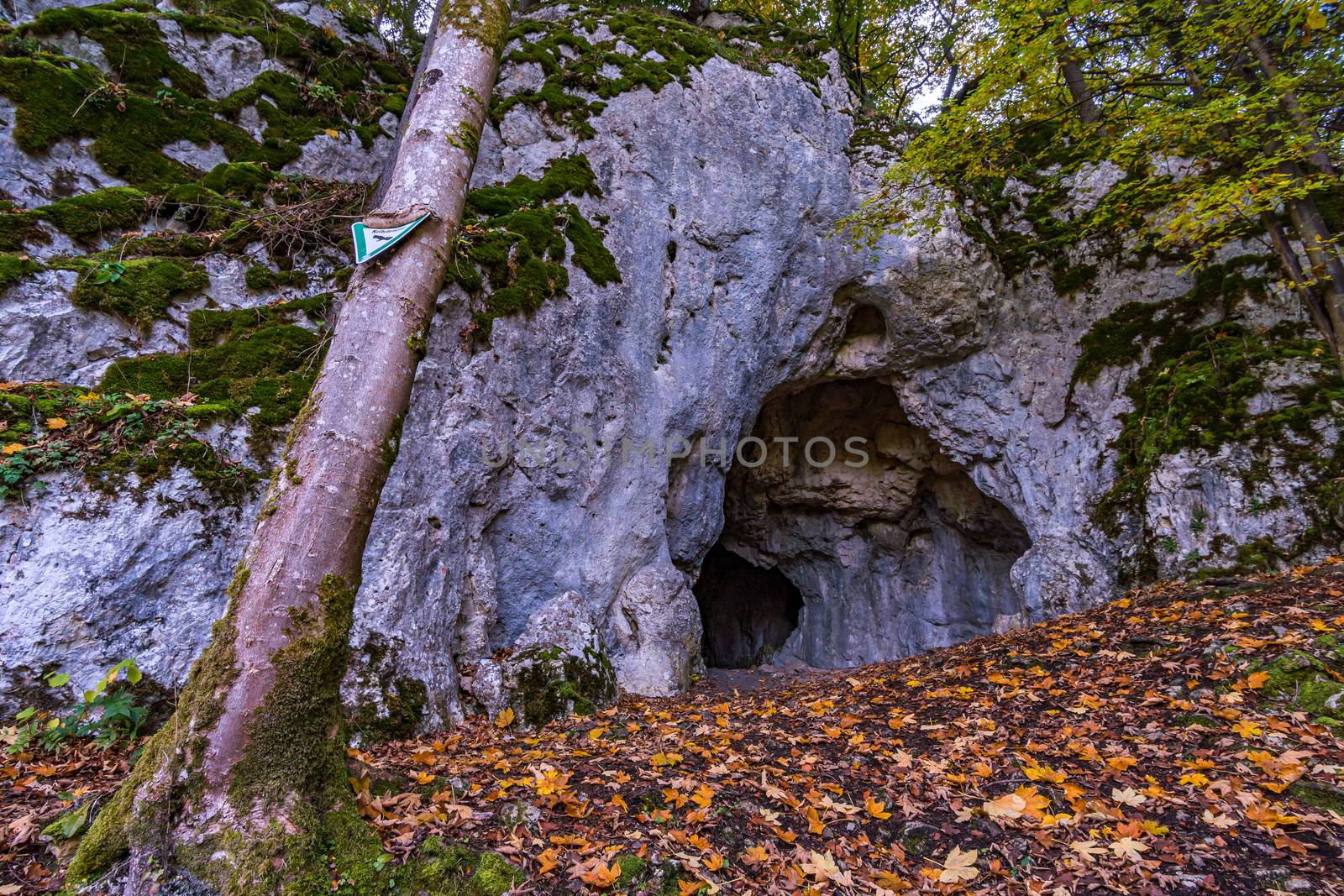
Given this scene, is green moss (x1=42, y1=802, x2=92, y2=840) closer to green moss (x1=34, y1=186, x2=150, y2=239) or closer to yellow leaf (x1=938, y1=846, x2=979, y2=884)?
yellow leaf (x1=938, y1=846, x2=979, y2=884)

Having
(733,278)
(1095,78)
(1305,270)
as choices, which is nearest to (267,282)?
(733,278)

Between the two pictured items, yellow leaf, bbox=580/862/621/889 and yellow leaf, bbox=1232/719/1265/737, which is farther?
yellow leaf, bbox=1232/719/1265/737

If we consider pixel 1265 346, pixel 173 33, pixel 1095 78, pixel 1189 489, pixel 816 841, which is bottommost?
pixel 816 841

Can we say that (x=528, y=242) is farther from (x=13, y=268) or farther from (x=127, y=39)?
(x=127, y=39)

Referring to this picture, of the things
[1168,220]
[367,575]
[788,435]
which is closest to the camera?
[367,575]

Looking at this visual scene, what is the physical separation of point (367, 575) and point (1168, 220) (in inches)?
459

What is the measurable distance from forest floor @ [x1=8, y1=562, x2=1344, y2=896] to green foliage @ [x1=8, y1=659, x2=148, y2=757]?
0.38ft

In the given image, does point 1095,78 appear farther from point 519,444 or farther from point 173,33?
point 173,33

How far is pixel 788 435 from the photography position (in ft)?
41.8

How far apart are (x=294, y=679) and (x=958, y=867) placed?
9.18 ft

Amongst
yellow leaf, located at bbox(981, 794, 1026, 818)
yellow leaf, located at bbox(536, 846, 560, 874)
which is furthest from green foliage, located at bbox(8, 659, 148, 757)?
yellow leaf, located at bbox(981, 794, 1026, 818)

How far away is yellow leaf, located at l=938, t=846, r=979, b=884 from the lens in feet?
7.63

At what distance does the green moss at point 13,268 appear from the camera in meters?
4.14

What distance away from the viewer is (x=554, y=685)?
5.00m
